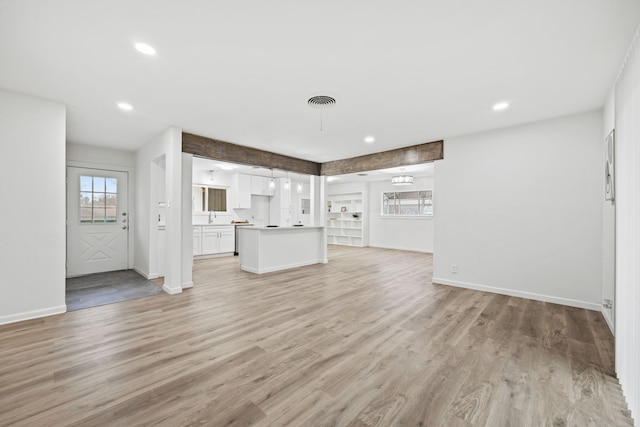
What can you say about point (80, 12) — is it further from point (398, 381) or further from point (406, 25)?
point (398, 381)

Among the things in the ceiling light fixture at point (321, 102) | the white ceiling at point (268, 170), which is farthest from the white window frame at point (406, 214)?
the ceiling light fixture at point (321, 102)

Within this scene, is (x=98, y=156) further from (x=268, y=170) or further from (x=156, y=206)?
(x=268, y=170)

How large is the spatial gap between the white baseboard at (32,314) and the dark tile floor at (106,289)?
15 centimetres

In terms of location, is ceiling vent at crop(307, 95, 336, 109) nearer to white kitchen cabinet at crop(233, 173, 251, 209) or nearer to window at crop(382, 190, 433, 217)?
white kitchen cabinet at crop(233, 173, 251, 209)

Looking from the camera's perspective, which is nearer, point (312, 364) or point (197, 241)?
point (312, 364)

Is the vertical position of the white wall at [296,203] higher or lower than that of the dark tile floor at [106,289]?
higher

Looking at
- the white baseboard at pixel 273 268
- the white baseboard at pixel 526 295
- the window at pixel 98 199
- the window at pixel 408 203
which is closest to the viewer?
the white baseboard at pixel 526 295

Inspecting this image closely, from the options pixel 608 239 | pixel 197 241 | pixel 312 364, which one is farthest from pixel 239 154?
pixel 608 239

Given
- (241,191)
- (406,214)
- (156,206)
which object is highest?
(241,191)

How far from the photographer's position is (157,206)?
5375 mm

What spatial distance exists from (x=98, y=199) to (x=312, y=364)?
19.1 feet

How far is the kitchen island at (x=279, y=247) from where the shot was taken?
227 inches

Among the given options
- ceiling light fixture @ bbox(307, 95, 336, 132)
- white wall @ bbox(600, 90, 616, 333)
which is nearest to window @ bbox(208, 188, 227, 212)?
ceiling light fixture @ bbox(307, 95, 336, 132)

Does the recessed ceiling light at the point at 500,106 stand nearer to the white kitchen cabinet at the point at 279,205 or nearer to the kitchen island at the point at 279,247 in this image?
the kitchen island at the point at 279,247
